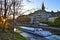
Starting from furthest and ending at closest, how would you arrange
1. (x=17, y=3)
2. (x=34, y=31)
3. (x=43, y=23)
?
(x=43, y=23)
(x=34, y=31)
(x=17, y=3)

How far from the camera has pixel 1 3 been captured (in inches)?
235

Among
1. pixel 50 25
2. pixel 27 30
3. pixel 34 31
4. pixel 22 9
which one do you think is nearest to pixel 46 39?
pixel 34 31

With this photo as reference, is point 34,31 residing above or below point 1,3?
below

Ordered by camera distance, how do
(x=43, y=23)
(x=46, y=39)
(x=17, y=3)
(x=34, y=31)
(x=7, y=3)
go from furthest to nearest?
(x=43, y=23) < (x=34, y=31) < (x=46, y=39) < (x=17, y=3) < (x=7, y=3)

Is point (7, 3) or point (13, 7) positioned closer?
point (7, 3)

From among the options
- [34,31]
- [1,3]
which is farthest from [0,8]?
[34,31]

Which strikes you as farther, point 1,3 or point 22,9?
point 22,9

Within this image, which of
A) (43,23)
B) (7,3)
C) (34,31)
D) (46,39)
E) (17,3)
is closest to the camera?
(7,3)

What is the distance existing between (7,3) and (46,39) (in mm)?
11372

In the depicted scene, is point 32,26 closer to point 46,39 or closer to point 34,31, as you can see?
point 34,31

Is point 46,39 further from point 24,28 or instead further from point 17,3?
point 17,3

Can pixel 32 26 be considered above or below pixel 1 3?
below

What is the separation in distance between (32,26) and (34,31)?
7.01ft

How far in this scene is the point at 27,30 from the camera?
71.5 feet
